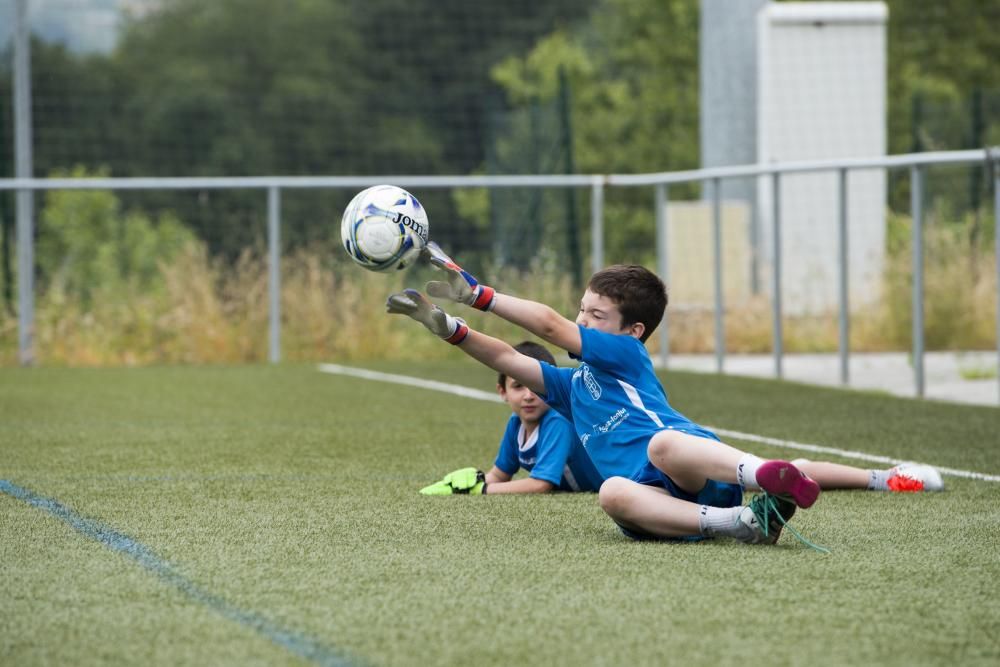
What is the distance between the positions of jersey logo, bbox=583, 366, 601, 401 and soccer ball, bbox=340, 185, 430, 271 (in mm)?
612

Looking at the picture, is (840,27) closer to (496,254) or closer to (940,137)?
(940,137)

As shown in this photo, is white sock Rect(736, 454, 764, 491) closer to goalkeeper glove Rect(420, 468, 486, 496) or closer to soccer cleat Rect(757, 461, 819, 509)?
soccer cleat Rect(757, 461, 819, 509)

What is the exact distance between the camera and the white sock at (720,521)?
14.3 ft

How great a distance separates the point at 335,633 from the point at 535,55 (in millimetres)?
28816

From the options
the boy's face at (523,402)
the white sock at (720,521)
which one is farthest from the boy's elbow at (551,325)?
the boy's face at (523,402)

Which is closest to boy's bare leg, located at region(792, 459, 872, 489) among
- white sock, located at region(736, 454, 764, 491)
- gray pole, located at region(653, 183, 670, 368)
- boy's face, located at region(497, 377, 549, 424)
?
boy's face, located at region(497, 377, 549, 424)

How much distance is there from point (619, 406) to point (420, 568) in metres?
0.82

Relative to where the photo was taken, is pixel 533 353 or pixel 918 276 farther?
pixel 918 276

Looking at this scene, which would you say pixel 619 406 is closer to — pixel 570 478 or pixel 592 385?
pixel 592 385

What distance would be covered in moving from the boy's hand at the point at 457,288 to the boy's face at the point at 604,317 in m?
0.32

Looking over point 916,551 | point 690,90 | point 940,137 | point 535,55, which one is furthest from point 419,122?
point 916,551

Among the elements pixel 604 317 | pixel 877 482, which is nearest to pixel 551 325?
pixel 604 317

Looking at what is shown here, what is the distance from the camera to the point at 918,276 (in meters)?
9.25

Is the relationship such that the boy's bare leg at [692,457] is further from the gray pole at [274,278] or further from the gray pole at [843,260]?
the gray pole at [274,278]
